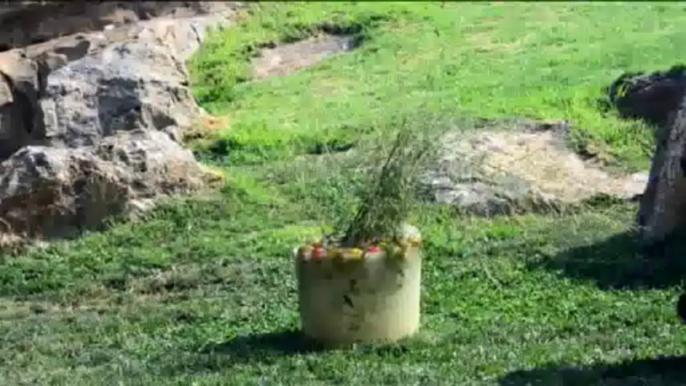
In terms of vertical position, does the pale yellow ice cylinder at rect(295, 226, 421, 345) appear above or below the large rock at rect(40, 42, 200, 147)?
above

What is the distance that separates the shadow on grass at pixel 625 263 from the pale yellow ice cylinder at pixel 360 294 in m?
1.38

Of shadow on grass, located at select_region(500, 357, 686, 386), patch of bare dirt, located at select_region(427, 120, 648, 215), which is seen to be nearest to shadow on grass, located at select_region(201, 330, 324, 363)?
shadow on grass, located at select_region(500, 357, 686, 386)

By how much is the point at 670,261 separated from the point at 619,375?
190 cm

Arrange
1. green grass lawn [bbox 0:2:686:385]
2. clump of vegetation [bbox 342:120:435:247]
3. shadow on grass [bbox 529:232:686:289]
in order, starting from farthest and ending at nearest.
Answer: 1. shadow on grass [bbox 529:232:686:289]
2. clump of vegetation [bbox 342:120:435:247]
3. green grass lawn [bbox 0:2:686:385]

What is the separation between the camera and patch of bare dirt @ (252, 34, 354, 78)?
15.1 meters

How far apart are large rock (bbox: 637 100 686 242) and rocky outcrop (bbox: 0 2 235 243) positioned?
3.08m

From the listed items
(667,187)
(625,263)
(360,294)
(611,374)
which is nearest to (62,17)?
(667,187)

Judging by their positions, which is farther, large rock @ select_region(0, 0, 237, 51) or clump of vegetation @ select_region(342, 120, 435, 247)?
large rock @ select_region(0, 0, 237, 51)

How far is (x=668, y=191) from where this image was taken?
918 cm

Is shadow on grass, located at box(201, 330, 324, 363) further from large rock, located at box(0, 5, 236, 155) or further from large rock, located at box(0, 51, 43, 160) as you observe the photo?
large rock, located at box(0, 51, 43, 160)

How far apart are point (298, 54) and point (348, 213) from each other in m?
6.92

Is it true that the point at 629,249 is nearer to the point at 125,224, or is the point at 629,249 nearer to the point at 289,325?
the point at 289,325

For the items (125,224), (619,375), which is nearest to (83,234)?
(125,224)

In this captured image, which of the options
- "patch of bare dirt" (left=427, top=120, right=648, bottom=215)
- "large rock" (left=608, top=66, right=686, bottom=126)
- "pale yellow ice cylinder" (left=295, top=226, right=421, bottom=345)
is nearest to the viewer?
"pale yellow ice cylinder" (left=295, top=226, right=421, bottom=345)
